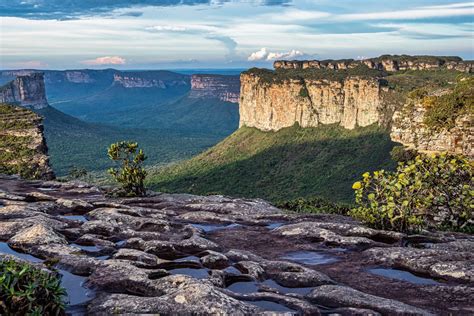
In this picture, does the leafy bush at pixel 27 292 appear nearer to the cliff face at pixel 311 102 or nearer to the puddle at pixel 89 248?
the puddle at pixel 89 248

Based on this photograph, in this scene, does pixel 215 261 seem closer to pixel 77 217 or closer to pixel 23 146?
pixel 77 217

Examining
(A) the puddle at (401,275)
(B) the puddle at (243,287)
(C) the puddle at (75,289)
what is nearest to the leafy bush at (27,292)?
(C) the puddle at (75,289)

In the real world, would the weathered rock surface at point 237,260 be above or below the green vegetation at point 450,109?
below

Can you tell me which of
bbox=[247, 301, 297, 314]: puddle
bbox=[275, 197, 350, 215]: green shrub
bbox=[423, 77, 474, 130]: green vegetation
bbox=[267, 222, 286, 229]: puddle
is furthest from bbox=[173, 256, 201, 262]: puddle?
bbox=[423, 77, 474, 130]: green vegetation

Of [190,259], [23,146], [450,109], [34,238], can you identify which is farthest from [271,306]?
[23,146]

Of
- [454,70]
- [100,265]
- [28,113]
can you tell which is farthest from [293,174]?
[100,265]

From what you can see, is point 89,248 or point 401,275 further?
point 89,248

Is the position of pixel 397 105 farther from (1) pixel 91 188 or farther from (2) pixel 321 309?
(2) pixel 321 309
